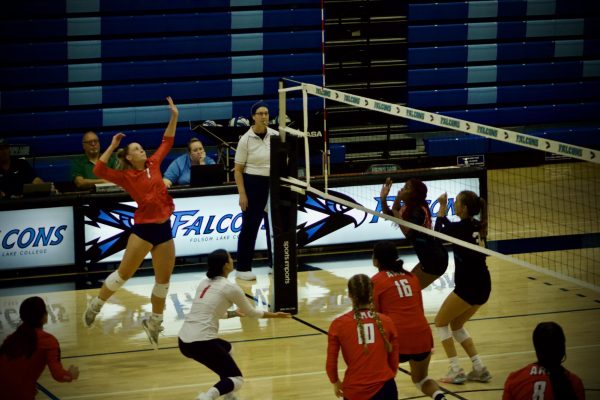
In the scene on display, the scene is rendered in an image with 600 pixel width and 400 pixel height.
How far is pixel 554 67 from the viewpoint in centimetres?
1992

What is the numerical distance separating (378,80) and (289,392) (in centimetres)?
1131

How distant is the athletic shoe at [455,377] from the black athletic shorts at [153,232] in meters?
3.17

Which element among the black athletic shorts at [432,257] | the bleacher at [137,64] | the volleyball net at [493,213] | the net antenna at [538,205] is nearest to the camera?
the black athletic shorts at [432,257]

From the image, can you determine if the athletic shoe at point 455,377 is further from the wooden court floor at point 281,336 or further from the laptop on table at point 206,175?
the laptop on table at point 206,175

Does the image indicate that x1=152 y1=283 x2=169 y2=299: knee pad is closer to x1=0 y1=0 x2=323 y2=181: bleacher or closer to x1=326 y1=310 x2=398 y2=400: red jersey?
x1=326 y1=310 x2=398 y2=400: red jersey

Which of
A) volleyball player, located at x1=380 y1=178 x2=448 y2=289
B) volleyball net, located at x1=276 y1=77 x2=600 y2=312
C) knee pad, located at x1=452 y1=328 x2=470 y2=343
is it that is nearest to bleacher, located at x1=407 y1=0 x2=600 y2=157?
volleyball net, located at x1=276 y1=77 x2=600 y2=312

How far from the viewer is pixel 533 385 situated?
5.68 m

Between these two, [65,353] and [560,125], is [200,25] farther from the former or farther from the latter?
[65,353]

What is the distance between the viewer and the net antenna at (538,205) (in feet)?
33.2

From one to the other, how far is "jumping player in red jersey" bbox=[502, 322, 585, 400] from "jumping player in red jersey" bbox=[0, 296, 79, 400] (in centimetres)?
320

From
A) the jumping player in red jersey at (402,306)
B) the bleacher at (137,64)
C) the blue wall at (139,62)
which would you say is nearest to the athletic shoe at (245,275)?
the jumping player in red jersey at (402,306)

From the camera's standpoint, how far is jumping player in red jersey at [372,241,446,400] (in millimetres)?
7645

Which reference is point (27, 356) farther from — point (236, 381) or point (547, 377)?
point (547, 377)

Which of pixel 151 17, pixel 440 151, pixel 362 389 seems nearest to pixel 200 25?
pixel 151 17
